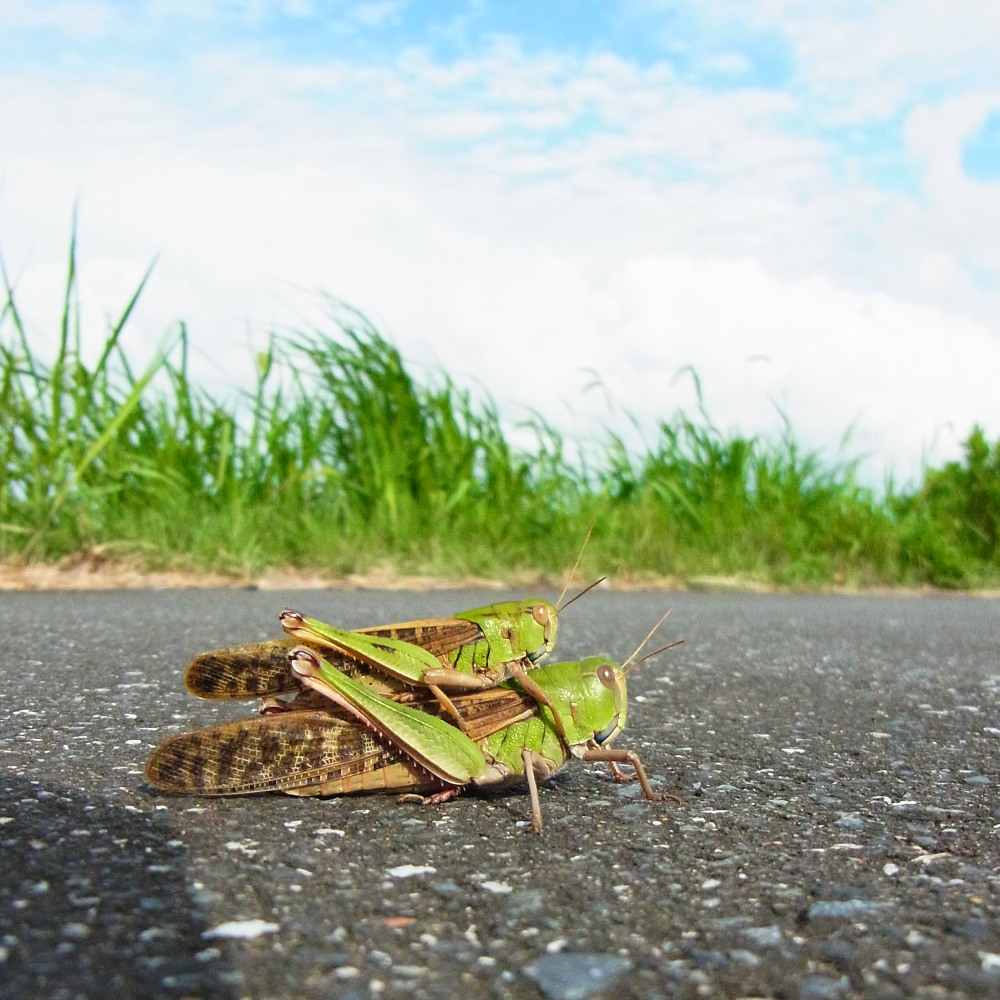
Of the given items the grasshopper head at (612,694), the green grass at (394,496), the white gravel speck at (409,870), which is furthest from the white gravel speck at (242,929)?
the green grass at (394,496)

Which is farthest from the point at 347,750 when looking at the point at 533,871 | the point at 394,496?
the point at 394,496

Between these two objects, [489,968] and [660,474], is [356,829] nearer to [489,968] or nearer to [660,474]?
[489,968]

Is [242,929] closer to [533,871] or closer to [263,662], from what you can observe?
[533,871]

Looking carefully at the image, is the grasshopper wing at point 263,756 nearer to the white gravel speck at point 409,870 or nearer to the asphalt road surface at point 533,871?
the asphalt road surface at point 533,871

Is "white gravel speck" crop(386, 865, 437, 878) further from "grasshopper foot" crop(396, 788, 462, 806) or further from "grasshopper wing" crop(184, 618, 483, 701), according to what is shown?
"grasshopper wing" crop(184, 618, 483, 701)

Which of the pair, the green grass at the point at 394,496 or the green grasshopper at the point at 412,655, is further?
the green grass at the point at 394,496

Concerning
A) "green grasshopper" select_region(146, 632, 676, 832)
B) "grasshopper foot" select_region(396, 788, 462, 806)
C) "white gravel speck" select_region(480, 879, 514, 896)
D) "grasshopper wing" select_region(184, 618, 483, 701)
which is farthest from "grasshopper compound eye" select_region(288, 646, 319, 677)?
"white gravel speck" select_region(480, 879, 514, 896)
